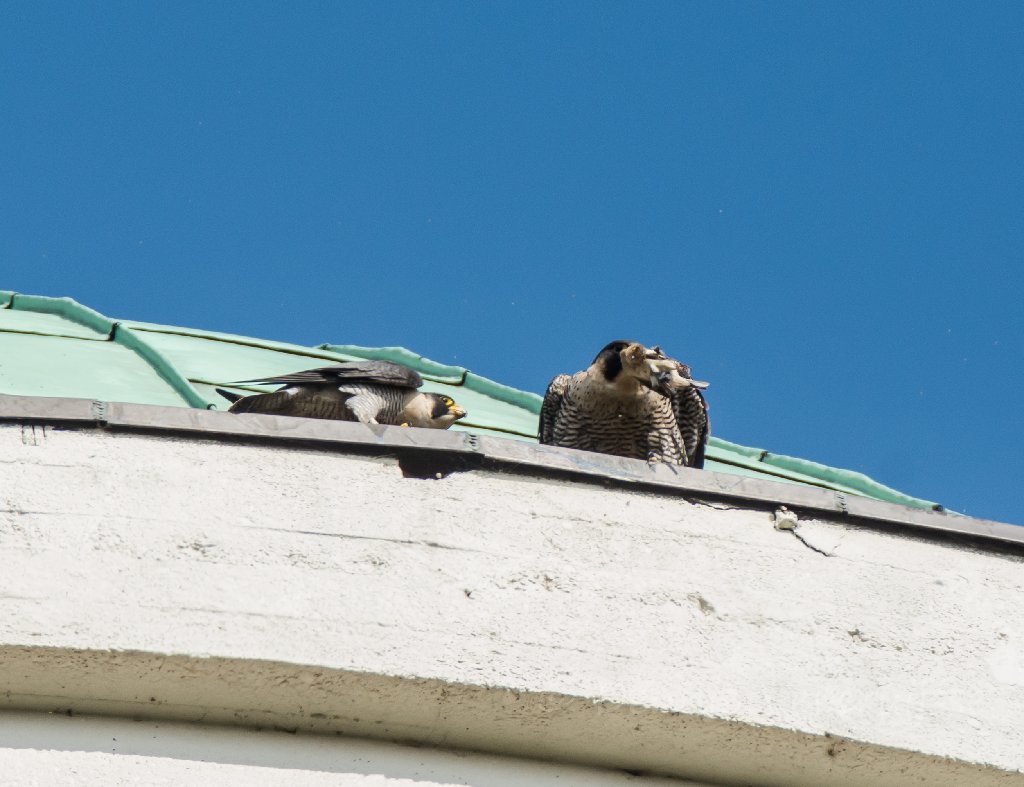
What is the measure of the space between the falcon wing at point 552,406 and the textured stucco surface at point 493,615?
3.93 m

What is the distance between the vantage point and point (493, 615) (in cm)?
562

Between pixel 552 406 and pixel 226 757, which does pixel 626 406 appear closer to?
pixel 552 406

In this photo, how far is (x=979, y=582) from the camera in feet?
20.1

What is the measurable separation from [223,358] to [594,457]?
6282 millimetres

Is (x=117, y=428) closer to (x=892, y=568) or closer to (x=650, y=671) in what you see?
(x=650, y=671)

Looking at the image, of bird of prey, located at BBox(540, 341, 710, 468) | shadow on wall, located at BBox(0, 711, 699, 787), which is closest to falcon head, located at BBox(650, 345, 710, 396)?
bird of prey, located at BBox(540, 341, 710, 468)

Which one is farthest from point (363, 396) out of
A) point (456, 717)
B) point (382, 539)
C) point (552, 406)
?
point (456, 717)

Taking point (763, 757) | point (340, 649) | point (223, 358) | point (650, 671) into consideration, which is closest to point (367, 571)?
point (340, 649)

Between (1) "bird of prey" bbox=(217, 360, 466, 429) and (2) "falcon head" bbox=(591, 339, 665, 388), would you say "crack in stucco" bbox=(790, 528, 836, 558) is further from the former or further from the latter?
(1) "bird of prey" bbox=(217, 360, 466, 429)

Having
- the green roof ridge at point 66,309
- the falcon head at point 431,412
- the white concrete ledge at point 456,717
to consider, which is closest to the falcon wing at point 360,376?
the falcon head at point 431,412

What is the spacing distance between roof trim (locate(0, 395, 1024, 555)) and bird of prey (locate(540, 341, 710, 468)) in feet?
10.8

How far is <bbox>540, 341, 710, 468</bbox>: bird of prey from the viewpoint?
960 cm

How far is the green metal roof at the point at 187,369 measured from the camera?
10102 mm

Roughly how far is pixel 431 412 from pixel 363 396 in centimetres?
46
